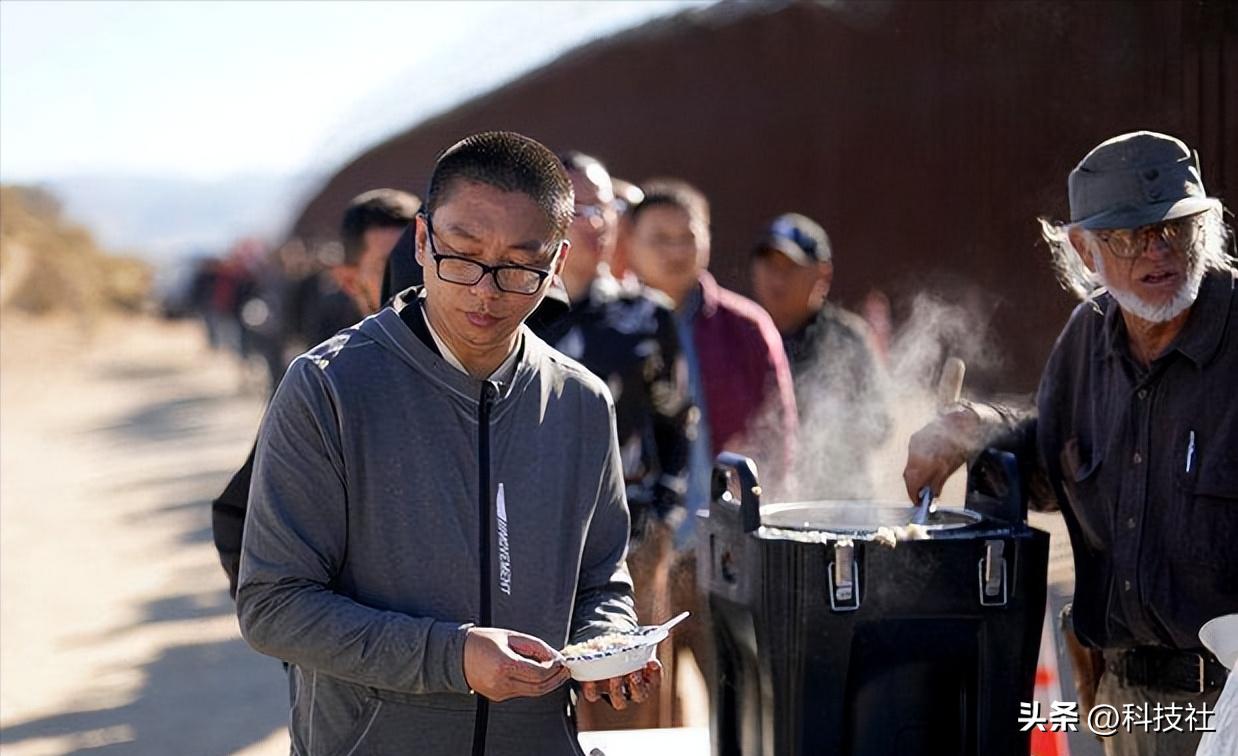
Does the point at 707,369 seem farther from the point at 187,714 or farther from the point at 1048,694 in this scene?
the point at 187,714

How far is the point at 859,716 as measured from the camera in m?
3.08

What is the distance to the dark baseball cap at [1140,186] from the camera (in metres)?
3.24

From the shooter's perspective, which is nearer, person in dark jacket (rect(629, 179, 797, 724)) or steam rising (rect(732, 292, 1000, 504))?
steam rising (rect(732, 292, 1000, 504))

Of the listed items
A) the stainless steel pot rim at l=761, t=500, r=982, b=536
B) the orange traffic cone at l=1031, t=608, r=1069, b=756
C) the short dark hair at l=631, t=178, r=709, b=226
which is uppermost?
the short dark hair at l=631, t=178, r=709, b=226

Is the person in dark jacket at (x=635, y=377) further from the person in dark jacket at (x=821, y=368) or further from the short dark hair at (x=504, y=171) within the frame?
the short dark hair at (x=504, y=171)

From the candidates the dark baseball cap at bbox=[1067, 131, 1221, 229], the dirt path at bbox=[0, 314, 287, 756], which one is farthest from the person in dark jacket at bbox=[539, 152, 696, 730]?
the dirt path at bbox=[0, 314, 287, 756]

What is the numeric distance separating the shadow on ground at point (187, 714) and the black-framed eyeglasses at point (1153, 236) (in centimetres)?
453

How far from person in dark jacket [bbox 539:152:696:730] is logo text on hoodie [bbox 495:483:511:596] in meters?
2.31

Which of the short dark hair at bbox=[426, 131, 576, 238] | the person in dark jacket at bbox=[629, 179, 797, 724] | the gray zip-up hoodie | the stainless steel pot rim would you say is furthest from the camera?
the person in dark jacket at bbox=[629, 179, 797, 724]

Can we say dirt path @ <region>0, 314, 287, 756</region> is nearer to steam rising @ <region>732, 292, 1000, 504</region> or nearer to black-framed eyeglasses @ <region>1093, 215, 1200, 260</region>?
steam rising @ <region>732, 292, 1000, 504</region>

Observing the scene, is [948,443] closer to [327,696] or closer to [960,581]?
[960,581]

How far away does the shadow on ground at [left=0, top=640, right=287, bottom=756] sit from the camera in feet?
21.9

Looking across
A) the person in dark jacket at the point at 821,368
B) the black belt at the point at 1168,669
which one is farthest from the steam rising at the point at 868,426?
the black belt at the point at 1168,669

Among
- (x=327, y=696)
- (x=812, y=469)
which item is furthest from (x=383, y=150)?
(x=327, y=696)
